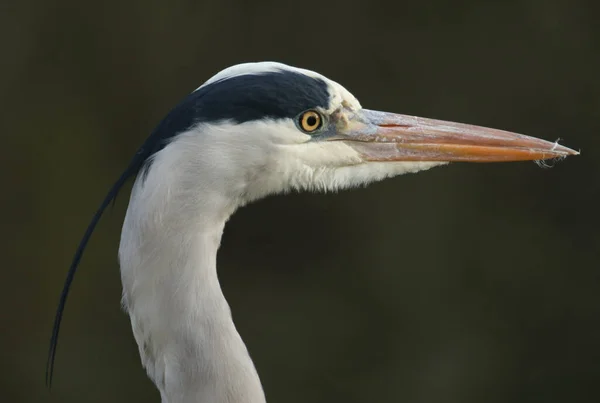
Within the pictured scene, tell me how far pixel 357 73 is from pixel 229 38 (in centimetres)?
41

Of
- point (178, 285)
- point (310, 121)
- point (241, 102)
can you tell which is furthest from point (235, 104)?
point (178, 285)

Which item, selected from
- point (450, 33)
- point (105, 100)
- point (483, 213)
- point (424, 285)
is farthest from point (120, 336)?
point (450, 33)

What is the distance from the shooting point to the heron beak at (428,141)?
143 cm

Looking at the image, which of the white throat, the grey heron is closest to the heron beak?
the grey heron

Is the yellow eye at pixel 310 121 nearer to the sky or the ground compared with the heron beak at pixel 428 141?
nearer to the ground

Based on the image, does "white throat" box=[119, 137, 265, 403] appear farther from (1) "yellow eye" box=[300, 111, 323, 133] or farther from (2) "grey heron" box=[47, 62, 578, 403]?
(1) "yellow eye" box=[300, 111, 323, 133]

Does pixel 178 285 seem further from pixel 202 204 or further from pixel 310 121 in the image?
pixel 310 121

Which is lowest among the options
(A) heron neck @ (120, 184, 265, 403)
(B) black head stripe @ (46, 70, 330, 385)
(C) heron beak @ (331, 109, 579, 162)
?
(A) heron neck @ (120, 184, 265, 403)

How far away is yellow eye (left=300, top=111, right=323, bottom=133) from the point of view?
1.36 m

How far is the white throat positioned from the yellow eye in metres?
0.16

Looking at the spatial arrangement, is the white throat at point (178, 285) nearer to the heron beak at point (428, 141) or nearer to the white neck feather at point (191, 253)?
the white neck feather at point (191, 253)

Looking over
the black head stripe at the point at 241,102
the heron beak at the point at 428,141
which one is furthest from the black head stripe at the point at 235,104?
the heron beak at the point at 428,141

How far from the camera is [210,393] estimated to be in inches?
51.5

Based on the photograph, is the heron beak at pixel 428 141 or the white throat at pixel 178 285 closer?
the white throat at pixel 178 285
